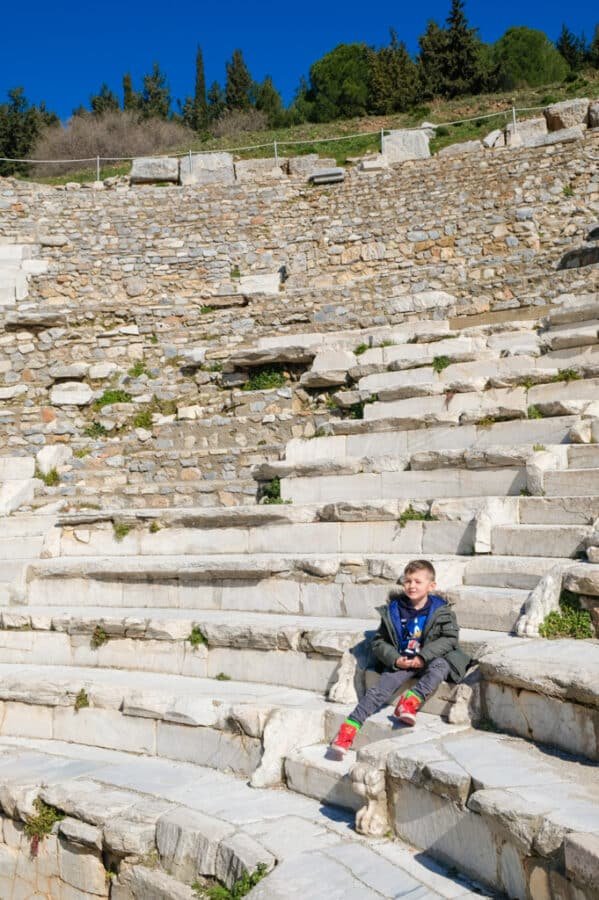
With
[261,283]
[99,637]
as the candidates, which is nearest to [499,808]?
[99,637]

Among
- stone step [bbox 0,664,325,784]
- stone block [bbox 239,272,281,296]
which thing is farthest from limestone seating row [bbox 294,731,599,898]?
stone block [bbox 239,272,281,296]

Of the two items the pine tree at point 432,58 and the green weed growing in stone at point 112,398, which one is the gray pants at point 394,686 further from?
the pine tree at point 432,58

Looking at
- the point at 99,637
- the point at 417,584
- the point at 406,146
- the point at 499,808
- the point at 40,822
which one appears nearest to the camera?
the point at 499,808

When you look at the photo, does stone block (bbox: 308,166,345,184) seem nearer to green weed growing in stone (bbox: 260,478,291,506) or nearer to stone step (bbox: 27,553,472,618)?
green weed growing in stone (bbox: 260,478,291,506)

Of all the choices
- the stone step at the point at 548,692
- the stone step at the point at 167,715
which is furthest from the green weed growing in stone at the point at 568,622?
the stone step at the point at 167,715

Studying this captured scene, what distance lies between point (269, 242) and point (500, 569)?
14.0 m

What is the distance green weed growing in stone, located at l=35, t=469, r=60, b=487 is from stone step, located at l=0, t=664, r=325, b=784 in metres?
4.12

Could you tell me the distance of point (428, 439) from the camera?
7.96 m

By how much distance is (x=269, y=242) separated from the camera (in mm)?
18500

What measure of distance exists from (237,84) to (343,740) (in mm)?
41516

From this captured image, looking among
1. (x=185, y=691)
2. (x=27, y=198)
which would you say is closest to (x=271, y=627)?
(x=185, y=691)

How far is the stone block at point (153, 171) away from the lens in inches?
827

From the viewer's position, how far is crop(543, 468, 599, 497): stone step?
20.1 feet

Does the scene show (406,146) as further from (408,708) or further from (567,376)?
(408,708)
